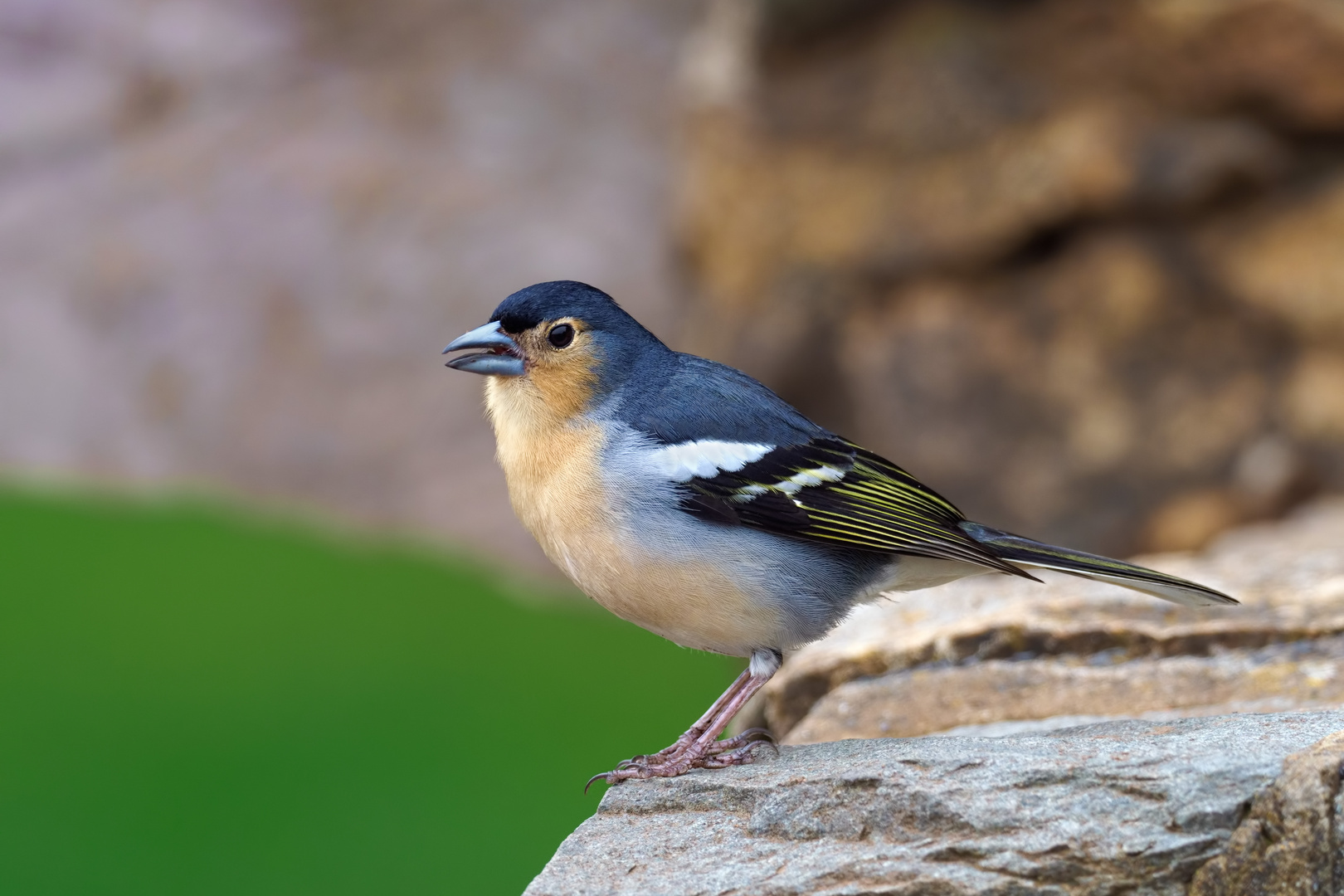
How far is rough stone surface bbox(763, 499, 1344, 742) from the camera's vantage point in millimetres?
4859

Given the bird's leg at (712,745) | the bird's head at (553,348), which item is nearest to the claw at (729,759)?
the bird's leg at (712,745)

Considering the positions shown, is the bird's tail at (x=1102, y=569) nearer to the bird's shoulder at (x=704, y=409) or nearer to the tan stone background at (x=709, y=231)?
the bird's shoulder at (x=704, y=409)

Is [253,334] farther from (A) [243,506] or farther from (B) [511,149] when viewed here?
(B) [511,149]

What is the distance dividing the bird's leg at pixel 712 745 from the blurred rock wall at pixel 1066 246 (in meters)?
6.37

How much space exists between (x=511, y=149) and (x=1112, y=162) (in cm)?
847

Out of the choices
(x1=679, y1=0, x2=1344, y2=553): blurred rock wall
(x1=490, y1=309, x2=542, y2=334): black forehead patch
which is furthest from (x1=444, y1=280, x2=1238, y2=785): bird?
(x1=679, y1=0, x2=1344, y2=553): blurred rock wall

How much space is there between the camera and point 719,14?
12445 millimetres

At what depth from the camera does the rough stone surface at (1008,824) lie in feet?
10.8

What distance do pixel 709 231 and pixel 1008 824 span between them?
938cm

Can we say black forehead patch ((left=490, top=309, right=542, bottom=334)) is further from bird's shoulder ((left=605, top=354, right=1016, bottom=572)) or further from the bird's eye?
bird's shoulder ((left=605, top=354, right=1016, bottom=572))

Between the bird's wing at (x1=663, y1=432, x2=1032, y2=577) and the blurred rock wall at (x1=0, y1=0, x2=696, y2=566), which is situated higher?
the blurred rock wall at (x1=0, y1=0, x2=696, y2=566)

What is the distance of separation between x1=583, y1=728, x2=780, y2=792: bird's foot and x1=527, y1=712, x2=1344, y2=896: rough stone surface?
0.35 m

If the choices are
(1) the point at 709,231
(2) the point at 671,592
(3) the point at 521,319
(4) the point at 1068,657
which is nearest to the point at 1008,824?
(2) the point at 671,592

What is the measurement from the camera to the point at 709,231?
486 inches
